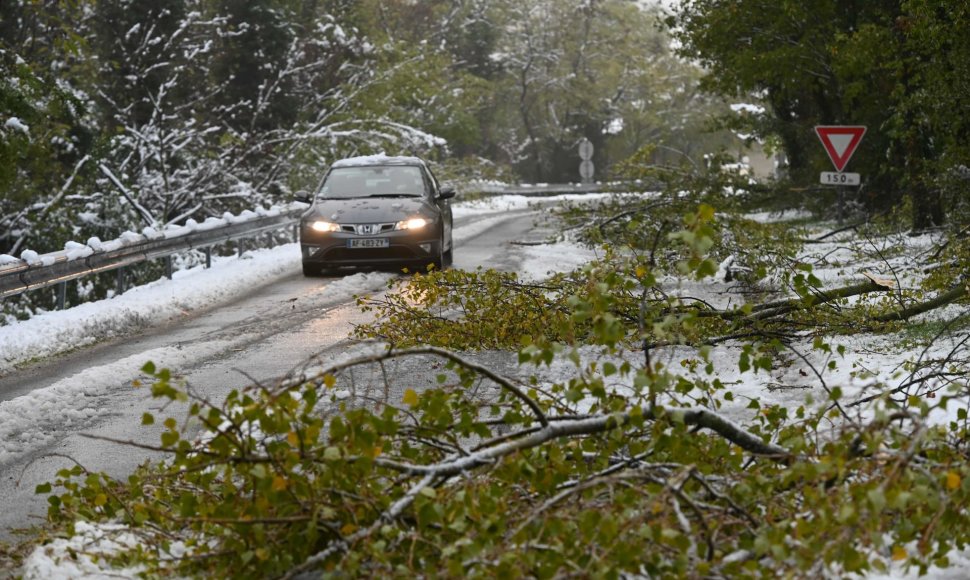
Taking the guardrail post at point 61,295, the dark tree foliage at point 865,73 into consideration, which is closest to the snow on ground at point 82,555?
the guardrail post at point 61,295

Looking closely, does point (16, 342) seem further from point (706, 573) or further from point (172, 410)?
point (706, 573)

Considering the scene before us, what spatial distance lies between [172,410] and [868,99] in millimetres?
17041

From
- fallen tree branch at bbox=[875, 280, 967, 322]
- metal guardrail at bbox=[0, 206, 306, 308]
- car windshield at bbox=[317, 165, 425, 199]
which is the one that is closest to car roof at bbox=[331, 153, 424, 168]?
car windshield at bbox=[317, 165, 425, 199]

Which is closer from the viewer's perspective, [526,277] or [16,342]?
[16,342]

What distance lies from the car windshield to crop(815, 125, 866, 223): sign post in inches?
250

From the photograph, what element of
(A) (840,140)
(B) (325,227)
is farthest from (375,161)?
(A) (840,140)

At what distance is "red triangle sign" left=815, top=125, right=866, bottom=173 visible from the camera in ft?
67.7

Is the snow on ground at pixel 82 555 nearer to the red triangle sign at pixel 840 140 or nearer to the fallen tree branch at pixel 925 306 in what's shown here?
the fallen tree branch at pixel 925 306

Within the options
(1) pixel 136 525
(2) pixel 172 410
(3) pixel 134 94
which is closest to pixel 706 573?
(1) pixel 136 525

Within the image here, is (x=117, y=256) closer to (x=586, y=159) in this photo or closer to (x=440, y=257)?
(x=440, y=257)

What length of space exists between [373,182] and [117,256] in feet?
14.4

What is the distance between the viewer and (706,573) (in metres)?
3.78

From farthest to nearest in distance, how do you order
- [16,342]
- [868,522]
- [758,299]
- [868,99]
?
1. [868,99]
2. [758,299]
3. [16,342]
4. [868,522]

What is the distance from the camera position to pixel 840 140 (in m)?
20.8
